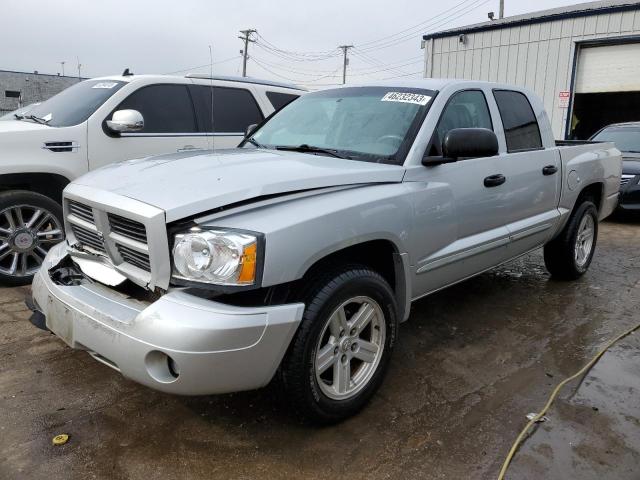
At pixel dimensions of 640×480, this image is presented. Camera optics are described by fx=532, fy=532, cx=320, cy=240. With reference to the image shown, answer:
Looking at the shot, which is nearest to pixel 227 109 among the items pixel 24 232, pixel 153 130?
pixel 153 130

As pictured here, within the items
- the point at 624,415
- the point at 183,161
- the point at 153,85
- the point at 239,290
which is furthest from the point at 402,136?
the point at 153,85

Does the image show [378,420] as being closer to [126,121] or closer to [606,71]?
[126,121]

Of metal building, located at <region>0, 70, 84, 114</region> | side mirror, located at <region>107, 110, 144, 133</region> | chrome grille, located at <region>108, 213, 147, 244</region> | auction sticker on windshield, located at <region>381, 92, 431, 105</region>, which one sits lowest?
chrome grille, located at <region>108, 213, 147, 244</region>

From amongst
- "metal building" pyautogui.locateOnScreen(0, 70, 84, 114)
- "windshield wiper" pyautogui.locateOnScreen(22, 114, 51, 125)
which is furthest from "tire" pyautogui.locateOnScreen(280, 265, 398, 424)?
"metal building" pyautogui.locateOnScreen(0, 70, 84, 114)

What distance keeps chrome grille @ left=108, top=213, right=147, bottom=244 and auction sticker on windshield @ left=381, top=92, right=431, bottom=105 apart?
1.89 metres

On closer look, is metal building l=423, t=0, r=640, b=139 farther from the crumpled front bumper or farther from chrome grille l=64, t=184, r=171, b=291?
the crumpled front bumper

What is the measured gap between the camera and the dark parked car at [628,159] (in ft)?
27.6

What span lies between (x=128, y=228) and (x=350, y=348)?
1224 millimetres

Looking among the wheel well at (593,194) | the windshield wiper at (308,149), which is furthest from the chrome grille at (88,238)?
the wheel well at (593,194)

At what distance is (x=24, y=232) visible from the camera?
14.6 feet

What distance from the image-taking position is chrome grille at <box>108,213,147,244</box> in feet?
7.55

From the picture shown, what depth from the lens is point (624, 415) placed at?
284 cm

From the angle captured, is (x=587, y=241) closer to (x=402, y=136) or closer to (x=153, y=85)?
(x=402, y=136)

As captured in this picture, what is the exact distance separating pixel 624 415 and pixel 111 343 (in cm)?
262
